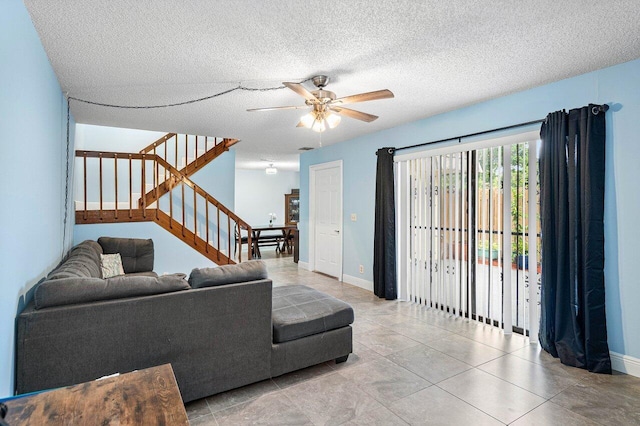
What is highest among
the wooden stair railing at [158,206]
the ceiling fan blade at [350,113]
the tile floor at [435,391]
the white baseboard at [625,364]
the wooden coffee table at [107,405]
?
the ceiling fan blade at [350,113]

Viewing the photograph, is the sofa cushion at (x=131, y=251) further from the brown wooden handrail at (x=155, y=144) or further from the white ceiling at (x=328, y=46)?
the brown wooden handrail at (x=155, y=144)

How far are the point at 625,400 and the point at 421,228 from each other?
97.5 inches

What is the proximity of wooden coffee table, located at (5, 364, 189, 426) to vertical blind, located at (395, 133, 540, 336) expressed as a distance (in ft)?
10.9

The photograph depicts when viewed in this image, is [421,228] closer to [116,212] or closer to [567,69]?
[567,69]

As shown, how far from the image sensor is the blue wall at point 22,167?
1594 millimetres

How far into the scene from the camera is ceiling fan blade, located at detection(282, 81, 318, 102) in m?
2.36

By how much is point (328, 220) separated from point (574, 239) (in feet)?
12.9

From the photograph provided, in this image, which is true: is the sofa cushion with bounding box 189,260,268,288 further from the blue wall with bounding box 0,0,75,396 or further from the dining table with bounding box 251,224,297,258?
the dining table with bounding box 251,224,297,258

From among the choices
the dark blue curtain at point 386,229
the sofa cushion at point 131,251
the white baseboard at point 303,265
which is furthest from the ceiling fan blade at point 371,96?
the white baseboard at point 303,265

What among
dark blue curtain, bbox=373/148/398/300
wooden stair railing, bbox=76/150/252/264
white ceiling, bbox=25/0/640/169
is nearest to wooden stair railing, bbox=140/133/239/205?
wooden stair railing, bbox=76/150/252/264

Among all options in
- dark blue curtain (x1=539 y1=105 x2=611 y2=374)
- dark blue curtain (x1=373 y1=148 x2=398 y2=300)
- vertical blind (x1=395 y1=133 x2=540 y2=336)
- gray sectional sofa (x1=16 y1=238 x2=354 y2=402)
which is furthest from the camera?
dark blue curtain (x1=373 y1=148 x2=398 y2=300)

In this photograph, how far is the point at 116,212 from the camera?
477 centimetres

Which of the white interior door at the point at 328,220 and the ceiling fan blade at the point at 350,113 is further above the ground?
the ceiling fan blade at the point at 350,113

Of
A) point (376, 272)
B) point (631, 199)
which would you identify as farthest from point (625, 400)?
point (376, 272)
